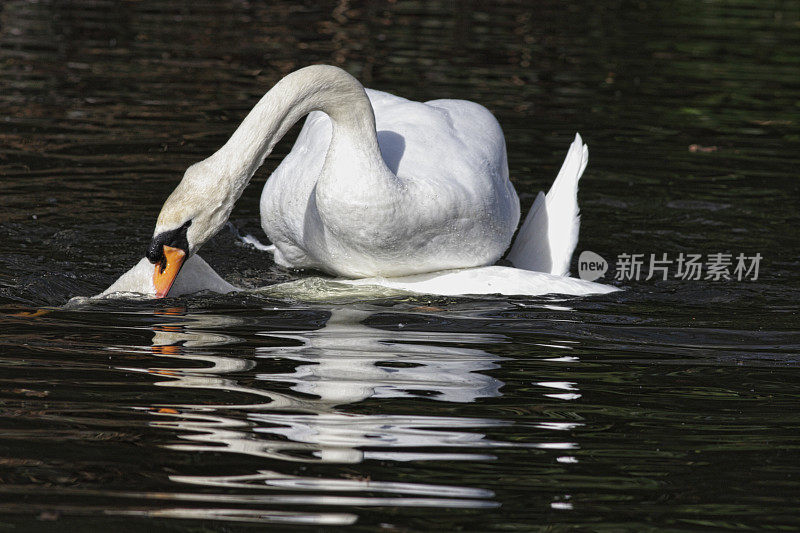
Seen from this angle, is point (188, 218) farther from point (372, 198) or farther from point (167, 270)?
point (372, 198)

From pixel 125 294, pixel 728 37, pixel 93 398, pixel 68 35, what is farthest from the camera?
pixel 728 37

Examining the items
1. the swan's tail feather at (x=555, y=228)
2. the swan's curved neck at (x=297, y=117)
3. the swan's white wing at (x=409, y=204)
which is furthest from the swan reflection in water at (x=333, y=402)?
the swan's tail feather at (x=555, y=228)

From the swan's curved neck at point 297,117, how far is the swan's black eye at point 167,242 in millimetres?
314

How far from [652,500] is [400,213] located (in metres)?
2.51

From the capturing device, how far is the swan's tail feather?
7359mm

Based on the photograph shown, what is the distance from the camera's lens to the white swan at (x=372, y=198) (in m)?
5.84

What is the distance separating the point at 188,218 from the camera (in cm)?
573

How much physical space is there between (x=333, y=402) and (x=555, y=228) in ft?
9.91

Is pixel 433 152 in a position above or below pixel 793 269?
above

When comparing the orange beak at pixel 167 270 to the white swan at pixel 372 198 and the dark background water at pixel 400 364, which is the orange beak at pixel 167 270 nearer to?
the white swan at pixel 372 198

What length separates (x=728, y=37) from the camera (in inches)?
698

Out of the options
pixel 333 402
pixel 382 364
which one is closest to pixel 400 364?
pixel 382 364

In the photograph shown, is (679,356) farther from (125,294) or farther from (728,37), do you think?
(728,37)

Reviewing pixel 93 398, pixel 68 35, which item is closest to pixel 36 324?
pixel 93 398
